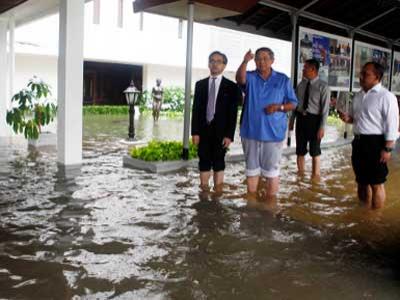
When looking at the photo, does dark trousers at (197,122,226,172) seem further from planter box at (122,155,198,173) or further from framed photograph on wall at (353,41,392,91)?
framed photograph on wall at (353,41,392,91)

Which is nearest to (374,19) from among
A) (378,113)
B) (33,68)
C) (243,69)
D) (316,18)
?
(316,18)

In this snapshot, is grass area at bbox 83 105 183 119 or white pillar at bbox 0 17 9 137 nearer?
white pillar at bbox 0 17 9 137

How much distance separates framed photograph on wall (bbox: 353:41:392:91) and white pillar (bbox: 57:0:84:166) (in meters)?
7.31

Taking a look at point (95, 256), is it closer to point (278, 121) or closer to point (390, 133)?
point (278, 121)

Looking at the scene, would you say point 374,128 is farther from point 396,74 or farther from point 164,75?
point 164,75

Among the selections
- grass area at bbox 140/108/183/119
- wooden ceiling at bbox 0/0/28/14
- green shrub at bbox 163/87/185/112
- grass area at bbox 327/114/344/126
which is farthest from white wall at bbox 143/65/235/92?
wooden ceiling at bbox 0/0/28/14

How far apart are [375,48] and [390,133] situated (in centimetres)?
850

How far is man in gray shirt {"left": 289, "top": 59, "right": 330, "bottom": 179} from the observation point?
7.62 meters

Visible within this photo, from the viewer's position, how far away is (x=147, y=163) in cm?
830

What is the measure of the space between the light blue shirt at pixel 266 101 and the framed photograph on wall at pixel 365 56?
734 centimetres

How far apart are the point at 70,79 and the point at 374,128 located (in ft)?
16.5

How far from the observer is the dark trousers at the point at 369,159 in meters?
5.49

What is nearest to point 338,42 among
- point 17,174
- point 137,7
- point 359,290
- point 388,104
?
point 137,7

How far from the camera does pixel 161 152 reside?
8.59 metres
